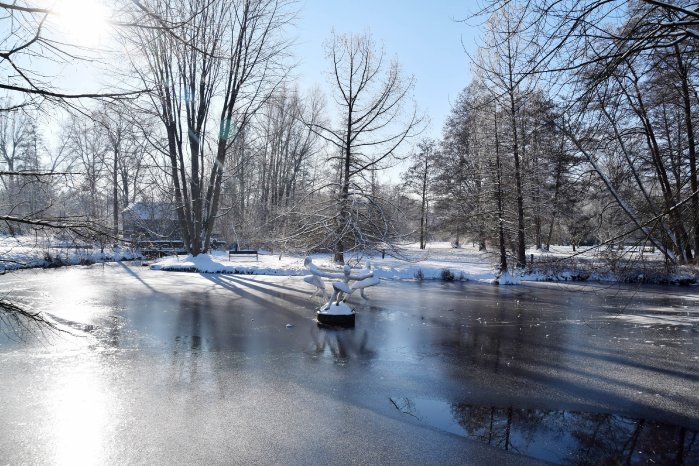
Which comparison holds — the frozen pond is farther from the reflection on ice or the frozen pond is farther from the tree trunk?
the tree trunk

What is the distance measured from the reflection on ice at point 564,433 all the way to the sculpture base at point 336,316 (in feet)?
14.9

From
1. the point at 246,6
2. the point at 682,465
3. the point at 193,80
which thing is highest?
the point at 246,6

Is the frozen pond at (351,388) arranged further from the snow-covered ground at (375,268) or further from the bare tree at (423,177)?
the bare tree at (423,177)

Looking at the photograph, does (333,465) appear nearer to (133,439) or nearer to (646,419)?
(133,439)

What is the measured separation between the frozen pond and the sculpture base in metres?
0.34

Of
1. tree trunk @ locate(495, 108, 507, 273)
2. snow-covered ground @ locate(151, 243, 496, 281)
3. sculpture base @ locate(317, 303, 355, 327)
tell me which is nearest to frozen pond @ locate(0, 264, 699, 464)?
sculpture base @ locate(317, 303, 355, 327)

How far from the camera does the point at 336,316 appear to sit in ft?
34.1

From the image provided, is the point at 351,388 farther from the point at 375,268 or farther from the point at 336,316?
the point at 375,268

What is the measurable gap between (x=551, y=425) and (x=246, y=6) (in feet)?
80.9

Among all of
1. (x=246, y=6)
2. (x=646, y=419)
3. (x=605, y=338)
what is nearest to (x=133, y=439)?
(x=646, y=419)

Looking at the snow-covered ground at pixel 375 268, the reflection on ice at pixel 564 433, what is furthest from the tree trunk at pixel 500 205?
the reflection on ice at pixel 564 433

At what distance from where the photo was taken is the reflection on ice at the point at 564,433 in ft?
15.0

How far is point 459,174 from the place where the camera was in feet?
112

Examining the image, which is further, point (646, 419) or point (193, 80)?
Result: point (193, 80)
